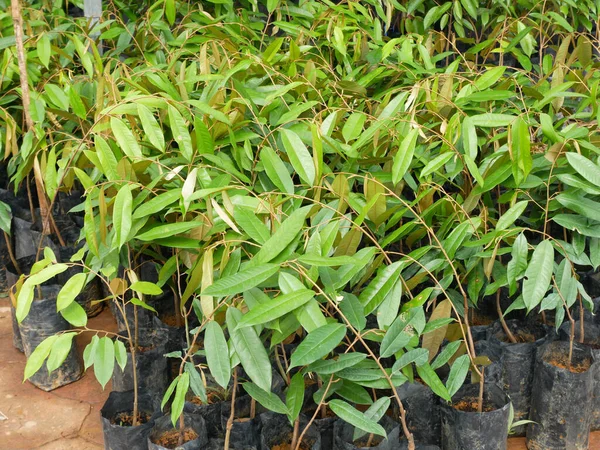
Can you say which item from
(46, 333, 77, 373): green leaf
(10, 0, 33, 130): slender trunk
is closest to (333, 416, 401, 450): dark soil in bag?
(46, 333, 77, 373): green leaf

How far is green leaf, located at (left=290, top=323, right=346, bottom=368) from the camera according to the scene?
1.09 meters

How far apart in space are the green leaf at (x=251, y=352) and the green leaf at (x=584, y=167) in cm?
74

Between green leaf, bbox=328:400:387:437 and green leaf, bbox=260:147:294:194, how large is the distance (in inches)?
16.3

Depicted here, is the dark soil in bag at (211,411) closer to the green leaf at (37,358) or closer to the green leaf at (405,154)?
the green leaf at (37,358)

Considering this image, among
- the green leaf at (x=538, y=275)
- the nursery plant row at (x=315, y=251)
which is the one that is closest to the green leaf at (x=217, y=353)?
the nursery plant row at (x=315, y=251)

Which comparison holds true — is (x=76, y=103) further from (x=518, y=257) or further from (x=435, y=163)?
(x=518, y=257)

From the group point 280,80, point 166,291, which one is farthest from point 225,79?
point 166,291

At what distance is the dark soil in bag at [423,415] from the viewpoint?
5.22ft

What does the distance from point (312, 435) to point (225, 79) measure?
84 cm

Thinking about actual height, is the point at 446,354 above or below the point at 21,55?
below

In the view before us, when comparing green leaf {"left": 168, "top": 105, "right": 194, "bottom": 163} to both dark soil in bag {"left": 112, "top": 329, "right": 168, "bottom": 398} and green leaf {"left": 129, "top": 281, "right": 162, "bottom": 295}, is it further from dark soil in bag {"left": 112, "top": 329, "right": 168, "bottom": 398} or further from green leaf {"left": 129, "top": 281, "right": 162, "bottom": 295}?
dark soil in bag {"left": 112, "top": 329, "right": 168, "bottom": 398}

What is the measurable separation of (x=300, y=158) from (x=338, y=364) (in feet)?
1.32

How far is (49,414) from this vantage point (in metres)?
1.83

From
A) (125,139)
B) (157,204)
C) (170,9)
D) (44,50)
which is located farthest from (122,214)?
(170,9)
